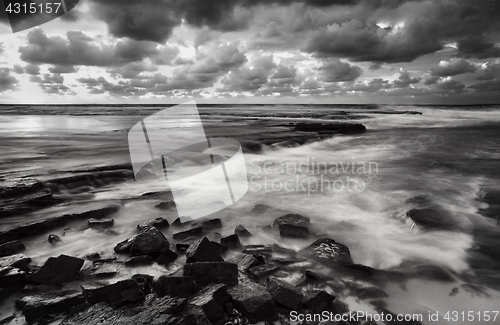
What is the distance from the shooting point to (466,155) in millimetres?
10914

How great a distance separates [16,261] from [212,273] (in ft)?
6.65

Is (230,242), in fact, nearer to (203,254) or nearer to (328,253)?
(203,254)

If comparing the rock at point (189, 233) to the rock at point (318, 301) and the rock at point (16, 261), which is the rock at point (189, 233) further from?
the rock at point (318, 301)

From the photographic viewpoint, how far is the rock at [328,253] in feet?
10.3

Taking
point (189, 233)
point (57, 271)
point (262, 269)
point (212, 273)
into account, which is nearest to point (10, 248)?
point (57, 271)

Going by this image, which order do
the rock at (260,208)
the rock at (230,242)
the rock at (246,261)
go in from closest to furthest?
the rock at (246,261) < the rock at (230,242) < the rock at (260,208)

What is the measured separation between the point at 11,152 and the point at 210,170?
7.17 meters

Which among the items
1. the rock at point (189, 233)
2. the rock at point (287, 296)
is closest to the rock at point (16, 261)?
the rock at point (189, 233)

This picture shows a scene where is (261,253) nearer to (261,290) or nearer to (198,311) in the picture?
(261,290)

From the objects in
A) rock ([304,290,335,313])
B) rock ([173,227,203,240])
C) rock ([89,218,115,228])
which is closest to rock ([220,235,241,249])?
rock ([173,227,203,240])

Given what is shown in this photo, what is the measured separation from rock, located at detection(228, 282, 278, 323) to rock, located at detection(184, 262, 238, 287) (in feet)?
0.64

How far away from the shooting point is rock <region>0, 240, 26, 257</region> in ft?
10.1

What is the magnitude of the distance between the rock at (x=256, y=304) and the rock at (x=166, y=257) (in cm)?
101

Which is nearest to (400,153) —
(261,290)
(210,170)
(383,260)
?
(210,170)
